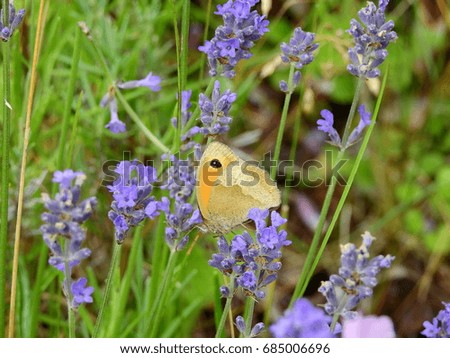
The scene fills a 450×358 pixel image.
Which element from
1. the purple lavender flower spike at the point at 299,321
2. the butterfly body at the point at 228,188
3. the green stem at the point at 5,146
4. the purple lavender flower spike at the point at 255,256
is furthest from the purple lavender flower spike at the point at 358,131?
the green stem at the point at 5,146

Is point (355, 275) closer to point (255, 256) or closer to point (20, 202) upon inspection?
point (255, 256)

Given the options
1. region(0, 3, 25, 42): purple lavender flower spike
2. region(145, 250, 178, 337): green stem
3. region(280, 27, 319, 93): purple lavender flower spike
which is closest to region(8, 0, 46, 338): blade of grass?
region(0, 3, 25, 42): purple lavender flower spike

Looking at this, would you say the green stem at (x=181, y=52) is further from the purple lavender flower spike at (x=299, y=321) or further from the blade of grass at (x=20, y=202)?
the purple lavender flower spike at (x=299, y=321)

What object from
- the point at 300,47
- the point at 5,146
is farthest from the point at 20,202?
the point at 300,47

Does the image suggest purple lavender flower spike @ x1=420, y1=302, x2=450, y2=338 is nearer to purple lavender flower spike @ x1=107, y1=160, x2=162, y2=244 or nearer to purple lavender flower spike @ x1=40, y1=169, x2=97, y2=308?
purple lavender flower spike @ x1=107, y1=160, x2=162, y2=244

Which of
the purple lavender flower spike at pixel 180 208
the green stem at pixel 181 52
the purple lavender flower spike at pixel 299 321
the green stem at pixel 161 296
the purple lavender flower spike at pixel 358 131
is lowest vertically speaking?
the green stem at pixel 161 296

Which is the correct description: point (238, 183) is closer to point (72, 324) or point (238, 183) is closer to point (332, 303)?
point (332, 303)
